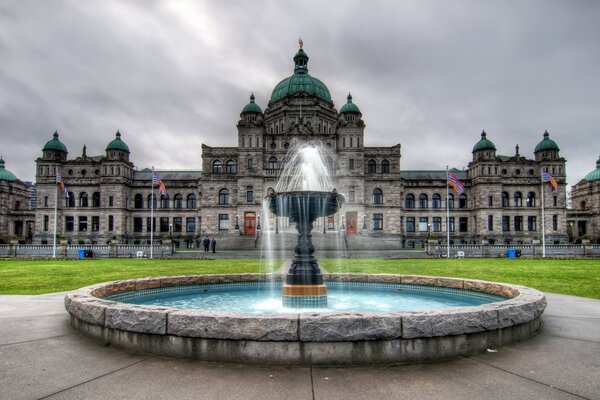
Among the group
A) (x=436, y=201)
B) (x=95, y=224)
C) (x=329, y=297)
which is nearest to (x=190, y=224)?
(x=95, y=224)

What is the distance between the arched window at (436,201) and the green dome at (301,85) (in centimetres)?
2482

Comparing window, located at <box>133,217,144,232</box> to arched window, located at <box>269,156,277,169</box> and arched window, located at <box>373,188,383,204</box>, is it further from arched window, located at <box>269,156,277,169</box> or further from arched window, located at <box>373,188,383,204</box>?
arched window, located at <box>373,188,383,204</box>

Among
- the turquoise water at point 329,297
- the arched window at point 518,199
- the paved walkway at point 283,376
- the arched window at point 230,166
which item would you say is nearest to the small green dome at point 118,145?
the arched window at point 230,166

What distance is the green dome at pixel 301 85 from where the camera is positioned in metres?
68.2

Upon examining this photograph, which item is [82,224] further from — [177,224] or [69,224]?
[177,224]

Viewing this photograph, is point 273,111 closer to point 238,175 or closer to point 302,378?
point 238,175

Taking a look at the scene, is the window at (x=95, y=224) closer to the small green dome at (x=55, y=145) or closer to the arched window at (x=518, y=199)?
the small green dome at (x=55, y=145)

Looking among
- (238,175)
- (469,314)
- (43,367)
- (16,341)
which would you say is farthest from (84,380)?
(238,175)

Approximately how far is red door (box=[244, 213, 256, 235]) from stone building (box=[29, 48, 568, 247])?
0.49 feet

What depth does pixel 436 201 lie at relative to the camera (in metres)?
67.5

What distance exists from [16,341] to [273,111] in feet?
212

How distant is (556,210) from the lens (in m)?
65.3

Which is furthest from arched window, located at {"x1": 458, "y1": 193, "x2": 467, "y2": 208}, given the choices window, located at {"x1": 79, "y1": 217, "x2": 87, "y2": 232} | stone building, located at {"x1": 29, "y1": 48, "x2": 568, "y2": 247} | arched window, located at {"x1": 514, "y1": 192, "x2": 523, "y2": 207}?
window, located at {"x1": 79, "y1": 217, "x2": 87, "y2": 232}

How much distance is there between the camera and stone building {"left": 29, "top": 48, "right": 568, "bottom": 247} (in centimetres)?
5903
